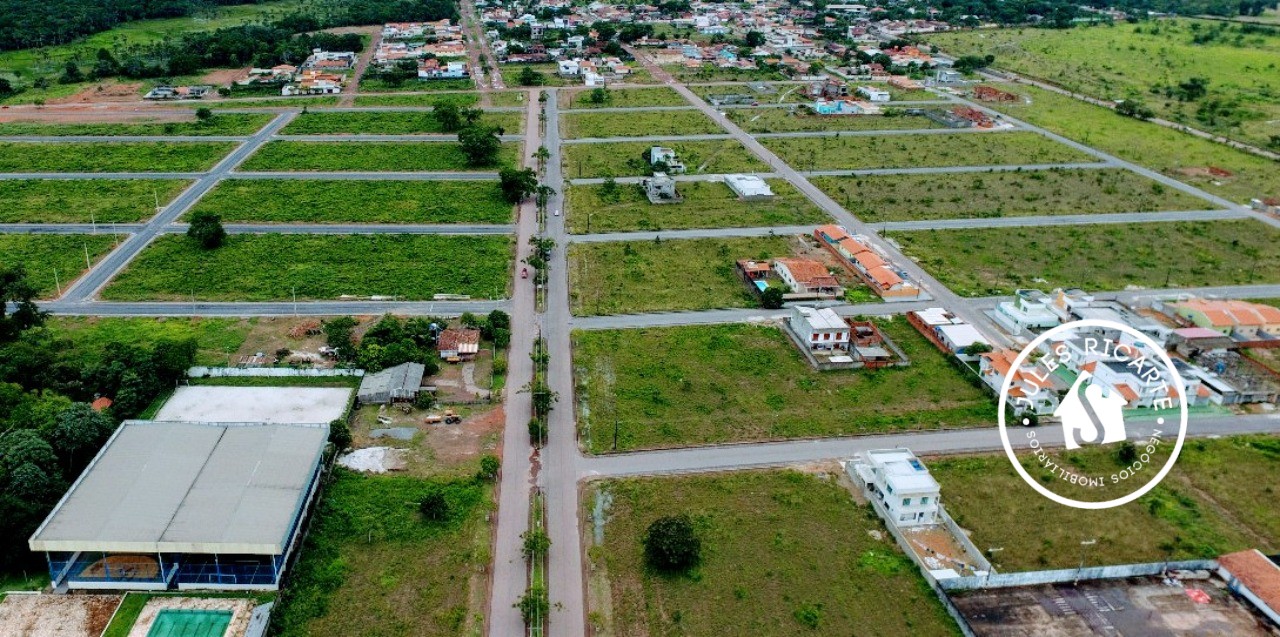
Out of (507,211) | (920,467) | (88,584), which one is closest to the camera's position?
(88,584)

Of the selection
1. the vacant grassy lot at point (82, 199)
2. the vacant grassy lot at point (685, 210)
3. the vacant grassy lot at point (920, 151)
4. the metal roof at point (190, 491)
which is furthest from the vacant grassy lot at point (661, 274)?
the vacant grassy lot at point (82, 199)

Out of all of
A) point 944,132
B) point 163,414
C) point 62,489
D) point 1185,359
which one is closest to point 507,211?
point 163,414

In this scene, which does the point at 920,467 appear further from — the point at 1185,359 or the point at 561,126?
the point at 561,126

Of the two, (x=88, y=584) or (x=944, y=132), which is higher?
(x=944, y=132)

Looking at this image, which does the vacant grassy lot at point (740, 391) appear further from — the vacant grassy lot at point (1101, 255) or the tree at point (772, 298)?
the vacant grassy lot at point (1101, 255)

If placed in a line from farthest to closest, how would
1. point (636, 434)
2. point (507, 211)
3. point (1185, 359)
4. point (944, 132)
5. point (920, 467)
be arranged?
point (944, 132) < point (507, 211) < point (1185, 359) < point (636, 434) < point (920, 467)

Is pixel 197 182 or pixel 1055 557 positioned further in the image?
pixel 197 182

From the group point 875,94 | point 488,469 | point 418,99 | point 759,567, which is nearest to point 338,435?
point 488,469
